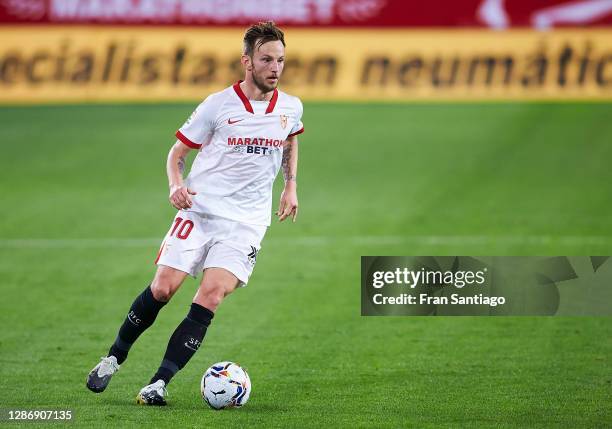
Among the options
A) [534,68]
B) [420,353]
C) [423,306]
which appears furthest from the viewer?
[534,68]

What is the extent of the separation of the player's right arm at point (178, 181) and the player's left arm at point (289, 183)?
80 cm

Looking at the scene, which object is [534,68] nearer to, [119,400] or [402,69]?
→ [402,69]

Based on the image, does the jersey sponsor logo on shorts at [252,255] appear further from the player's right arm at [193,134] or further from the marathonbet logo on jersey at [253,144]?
the marathonbet logo on jersey at [253,144]

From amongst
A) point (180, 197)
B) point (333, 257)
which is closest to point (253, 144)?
point (180, 197)

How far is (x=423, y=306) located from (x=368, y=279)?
0.81 metres

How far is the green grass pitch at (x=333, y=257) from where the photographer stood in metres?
8.82

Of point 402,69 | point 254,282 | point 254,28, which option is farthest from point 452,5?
point 254,28

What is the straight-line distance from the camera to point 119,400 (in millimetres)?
8711

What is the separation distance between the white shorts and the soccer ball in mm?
703

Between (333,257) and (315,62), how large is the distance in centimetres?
1064

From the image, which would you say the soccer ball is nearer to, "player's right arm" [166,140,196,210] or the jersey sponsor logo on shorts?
Result: the jersey sponsor logo on shorts

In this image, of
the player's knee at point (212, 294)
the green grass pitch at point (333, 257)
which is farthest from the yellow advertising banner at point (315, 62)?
the player's knee at point (212, 294)

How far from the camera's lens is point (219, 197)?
347 inches

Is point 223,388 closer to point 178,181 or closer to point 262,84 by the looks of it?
point 178,181
